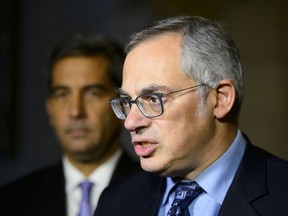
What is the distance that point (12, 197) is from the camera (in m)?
2.68

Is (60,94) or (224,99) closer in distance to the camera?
(224,99)

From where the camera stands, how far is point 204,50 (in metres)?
1.76

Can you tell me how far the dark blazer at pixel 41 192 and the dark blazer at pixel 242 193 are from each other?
1.83 ft

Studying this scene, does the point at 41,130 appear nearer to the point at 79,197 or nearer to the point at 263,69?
the point at 79,197

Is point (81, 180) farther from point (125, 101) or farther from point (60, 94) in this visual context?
point (125, 101)

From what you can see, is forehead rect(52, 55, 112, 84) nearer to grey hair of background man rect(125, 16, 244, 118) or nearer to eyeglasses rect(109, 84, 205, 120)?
grey hair of background man rect(125, 16, 244, 118)

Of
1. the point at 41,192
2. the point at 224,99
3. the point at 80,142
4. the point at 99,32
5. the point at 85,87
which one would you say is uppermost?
the point at 99,32

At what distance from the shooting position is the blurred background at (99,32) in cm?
291

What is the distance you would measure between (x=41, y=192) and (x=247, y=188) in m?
1.17

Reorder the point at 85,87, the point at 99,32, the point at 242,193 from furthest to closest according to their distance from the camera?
the point at 99,32 < the point at 85,87 < the point at 242,193

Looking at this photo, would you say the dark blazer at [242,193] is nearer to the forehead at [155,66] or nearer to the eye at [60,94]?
the forehead at [155,66]

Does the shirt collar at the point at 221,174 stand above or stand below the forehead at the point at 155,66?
below

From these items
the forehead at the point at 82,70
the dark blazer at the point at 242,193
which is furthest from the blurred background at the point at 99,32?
the dark blazer at the point at 242,193

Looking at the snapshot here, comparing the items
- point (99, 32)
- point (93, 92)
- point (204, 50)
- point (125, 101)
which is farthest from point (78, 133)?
point (204, 50)
